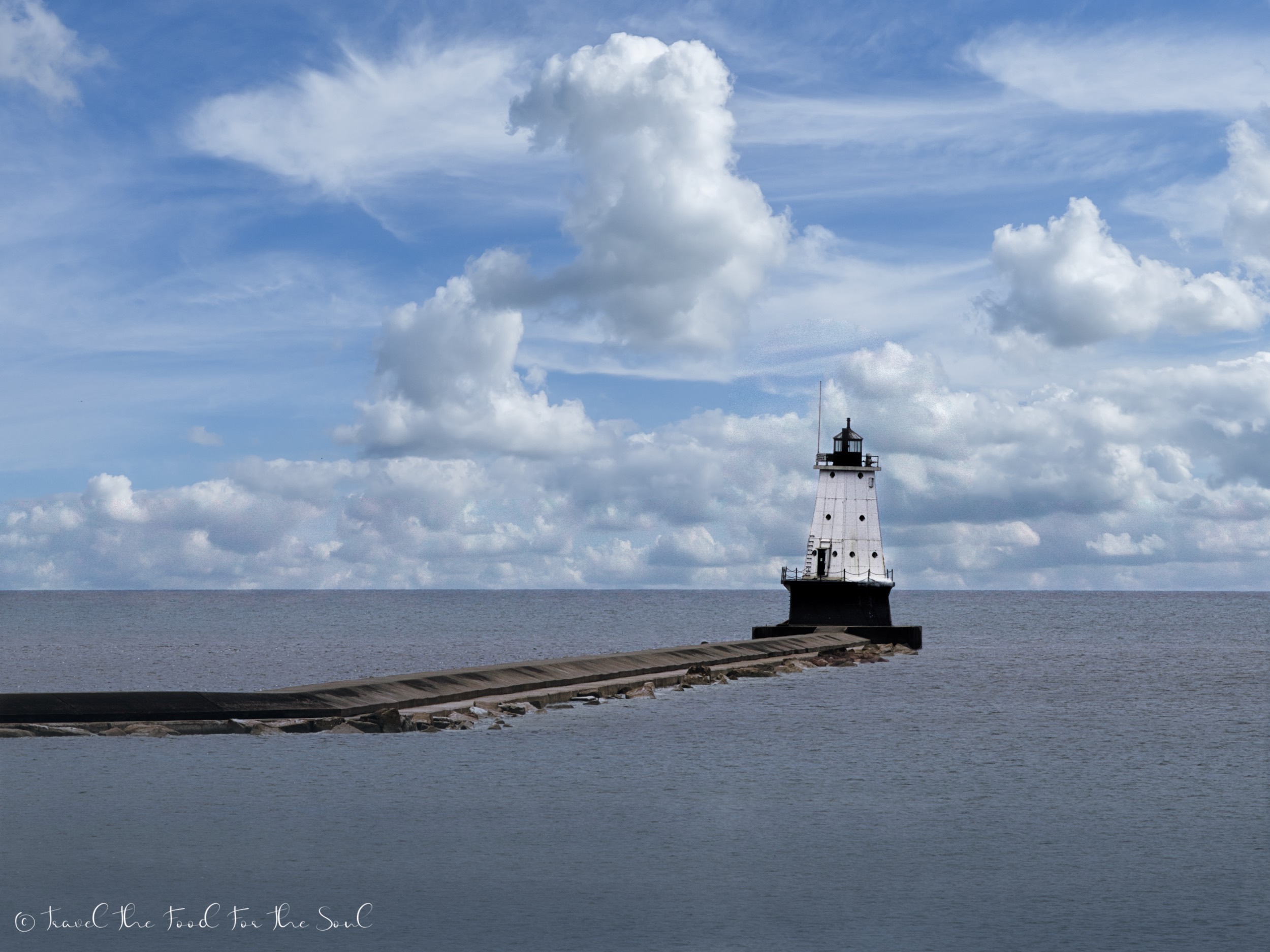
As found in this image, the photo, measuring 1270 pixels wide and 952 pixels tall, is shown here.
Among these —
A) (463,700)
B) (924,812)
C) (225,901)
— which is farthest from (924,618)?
(225,901)

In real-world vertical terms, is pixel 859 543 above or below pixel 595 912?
above

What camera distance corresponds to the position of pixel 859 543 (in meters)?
57.5

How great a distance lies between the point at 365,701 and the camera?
31781mm

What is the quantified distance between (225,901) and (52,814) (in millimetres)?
6038

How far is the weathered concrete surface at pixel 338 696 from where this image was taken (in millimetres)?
27875

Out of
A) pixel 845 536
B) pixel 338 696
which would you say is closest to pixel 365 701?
pixel 338 696

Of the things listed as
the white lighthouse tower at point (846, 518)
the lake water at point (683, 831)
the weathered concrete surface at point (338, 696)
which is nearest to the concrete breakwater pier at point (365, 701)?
the weathered concrete surface at point (338, 696)

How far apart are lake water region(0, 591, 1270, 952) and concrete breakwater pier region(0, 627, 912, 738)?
83 centimetres

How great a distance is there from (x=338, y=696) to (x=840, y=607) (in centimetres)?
3245

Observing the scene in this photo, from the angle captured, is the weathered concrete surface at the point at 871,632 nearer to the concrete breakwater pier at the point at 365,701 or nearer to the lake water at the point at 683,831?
the concrete breakwater pier at the point at 365,701

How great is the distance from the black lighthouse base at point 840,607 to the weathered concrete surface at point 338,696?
1099 centimetres

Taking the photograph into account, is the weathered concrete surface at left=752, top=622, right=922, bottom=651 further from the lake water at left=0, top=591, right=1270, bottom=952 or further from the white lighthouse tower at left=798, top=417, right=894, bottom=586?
the lake water at left=0, top=591, right=1270, bottom=952

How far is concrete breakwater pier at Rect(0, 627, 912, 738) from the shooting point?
1085 inches

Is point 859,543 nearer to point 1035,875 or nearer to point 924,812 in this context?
point 924,812
